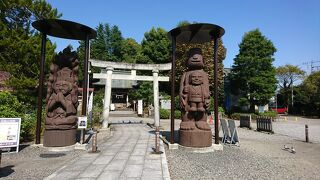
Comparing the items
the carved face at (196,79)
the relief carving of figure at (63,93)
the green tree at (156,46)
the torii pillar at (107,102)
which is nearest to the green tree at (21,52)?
the torii pillar at (107,102)

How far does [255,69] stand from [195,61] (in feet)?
81.5

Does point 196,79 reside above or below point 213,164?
above

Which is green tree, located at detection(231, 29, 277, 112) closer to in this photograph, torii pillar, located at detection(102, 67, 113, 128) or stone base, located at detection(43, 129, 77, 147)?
torii pillar, located at detection(102, 67, 113, 128)

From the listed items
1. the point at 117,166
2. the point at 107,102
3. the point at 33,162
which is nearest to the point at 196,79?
the point at 117,166

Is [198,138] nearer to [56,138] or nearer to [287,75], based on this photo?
[56,138]

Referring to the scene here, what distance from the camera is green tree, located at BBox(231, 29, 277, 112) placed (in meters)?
32.0

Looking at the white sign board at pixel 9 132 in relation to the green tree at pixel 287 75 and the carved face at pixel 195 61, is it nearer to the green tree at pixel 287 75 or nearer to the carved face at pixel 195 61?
the carved face at pixel 195 61

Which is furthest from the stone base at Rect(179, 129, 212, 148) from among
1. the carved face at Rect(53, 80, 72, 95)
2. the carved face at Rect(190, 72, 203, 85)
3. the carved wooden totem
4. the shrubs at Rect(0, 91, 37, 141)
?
the shrubs at Rect(0, 91, 37, 141)

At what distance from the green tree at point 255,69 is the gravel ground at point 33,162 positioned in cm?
2725

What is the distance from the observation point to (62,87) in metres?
10.3

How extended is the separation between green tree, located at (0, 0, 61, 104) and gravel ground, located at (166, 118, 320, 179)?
12968 mm

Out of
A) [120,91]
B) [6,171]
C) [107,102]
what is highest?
[120,91]

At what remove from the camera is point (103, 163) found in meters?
7.70

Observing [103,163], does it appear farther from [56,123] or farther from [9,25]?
[9,25]
